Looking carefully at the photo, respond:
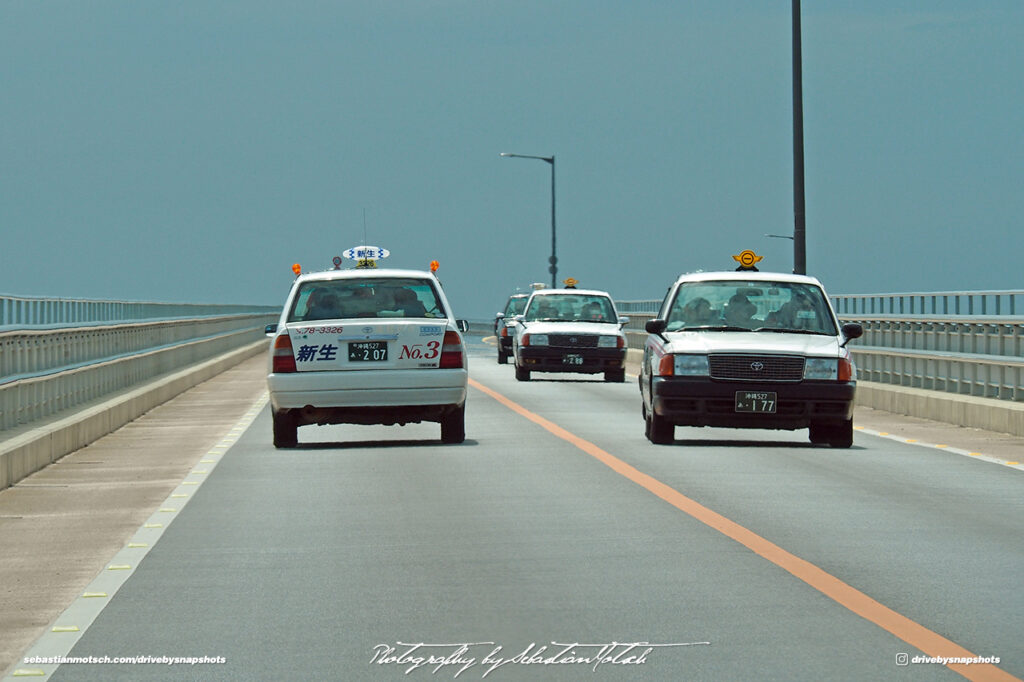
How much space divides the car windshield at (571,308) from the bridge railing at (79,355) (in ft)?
21.5

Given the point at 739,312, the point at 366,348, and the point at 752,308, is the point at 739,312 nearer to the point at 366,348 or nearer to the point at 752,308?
the point at 752,308

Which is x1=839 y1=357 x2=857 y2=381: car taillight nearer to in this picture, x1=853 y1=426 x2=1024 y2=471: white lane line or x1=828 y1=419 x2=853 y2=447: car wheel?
x1=828 y1=419 x2=853 y2=447: car wheel

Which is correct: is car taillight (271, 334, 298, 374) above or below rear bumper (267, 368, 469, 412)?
above

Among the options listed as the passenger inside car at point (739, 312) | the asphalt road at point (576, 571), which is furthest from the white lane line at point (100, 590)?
the passenger inside car at point (739, 312)

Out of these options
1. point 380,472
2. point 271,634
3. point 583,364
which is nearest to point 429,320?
point 380,472

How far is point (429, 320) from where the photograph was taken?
17688 mm

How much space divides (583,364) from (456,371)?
50.8 ft

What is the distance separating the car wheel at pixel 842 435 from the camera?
18078 millimetres

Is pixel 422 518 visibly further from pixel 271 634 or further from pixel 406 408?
pixel 406 408

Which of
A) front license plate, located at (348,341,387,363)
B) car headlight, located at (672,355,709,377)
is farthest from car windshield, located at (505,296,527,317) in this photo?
car headlight, located at (672,355,709,377)

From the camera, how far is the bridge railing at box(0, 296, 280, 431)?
16453mm

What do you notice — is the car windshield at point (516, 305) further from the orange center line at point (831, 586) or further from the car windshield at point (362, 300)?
the orange center line at point (831, 586)

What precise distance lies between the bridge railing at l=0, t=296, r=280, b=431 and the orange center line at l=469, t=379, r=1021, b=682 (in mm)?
5477

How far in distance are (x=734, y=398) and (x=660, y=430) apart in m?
1.05
